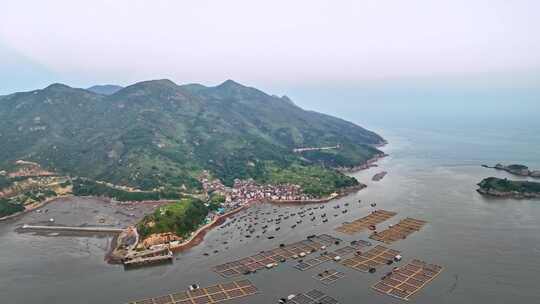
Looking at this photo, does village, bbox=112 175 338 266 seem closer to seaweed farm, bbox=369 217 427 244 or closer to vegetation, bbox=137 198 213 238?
vegetation, bbox=137 198 213 238

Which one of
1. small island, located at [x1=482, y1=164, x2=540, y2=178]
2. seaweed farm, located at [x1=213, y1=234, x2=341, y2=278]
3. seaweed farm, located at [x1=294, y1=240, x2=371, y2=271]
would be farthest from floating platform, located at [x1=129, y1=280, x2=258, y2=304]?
small island, located at [x1=482, y1=164, x2=540, y2=178]

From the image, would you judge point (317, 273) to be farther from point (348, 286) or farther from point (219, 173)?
point (219, 173)

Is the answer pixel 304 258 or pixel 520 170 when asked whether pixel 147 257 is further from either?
pixel 520 170

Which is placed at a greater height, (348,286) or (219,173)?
(219,173)

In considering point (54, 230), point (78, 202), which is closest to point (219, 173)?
point (78, 202)

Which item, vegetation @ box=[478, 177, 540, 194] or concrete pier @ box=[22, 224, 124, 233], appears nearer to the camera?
concrete pier @ box=[22, 224, 124, 233]

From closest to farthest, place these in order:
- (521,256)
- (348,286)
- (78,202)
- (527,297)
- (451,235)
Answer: (527,297) < (348,286) < (521,256) < (451,235) < (78,202)
